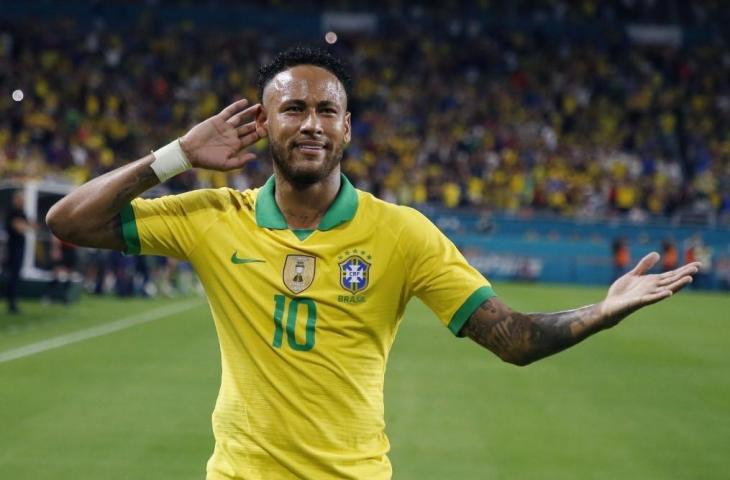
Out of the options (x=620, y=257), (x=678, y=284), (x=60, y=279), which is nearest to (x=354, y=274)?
(x=678, y=284)

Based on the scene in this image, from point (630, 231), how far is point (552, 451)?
25.0 metres

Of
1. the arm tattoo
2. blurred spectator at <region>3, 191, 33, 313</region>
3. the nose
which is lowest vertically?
blurred spectator at <region>3, 191, 33, 313</region>

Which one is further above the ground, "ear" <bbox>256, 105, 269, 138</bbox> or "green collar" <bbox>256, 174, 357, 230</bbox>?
"ear" <bbox>256, 105, 269, 138</bbox>

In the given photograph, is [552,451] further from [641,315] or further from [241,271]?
[641,315]

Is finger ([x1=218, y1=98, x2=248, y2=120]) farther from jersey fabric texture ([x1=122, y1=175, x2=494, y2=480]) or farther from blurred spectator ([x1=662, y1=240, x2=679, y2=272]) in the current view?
blurred spectator ([x1=662, y1=240, x2=679, y2=272])

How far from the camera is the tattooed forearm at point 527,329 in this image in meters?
3.40

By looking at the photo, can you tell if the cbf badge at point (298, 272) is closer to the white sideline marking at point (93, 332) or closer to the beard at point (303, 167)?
the beard at point (303, 167)

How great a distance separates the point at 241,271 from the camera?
357 centimetres

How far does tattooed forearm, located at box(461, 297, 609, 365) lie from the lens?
340cm

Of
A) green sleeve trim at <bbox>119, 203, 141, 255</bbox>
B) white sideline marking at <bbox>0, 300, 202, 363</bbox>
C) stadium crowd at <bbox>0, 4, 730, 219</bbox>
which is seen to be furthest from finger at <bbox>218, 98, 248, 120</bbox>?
stadium crowd at <bbox>0, 4, 730, 219</bbox>

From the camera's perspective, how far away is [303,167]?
3.53 metres

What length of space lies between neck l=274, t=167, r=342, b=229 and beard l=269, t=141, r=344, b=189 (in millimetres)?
46

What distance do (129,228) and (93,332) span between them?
13.2 meters

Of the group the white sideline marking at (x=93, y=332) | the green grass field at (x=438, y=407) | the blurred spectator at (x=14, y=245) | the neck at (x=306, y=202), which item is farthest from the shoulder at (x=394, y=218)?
the blurred spectator at (x=14, y=245)
